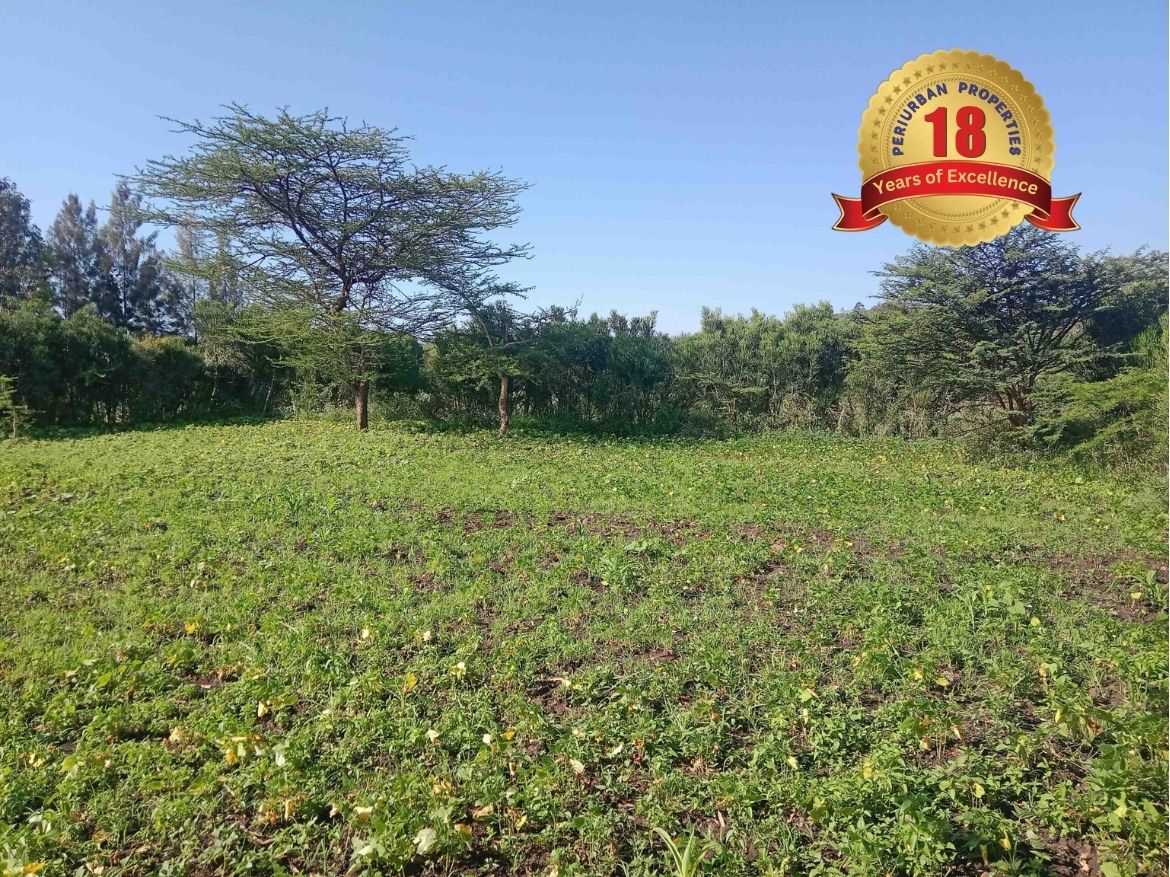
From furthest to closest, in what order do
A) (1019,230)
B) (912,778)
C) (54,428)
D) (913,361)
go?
(54,428)
(913,361)
(1019,230)
(912,778)

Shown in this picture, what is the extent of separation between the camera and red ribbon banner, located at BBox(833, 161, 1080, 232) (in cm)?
340

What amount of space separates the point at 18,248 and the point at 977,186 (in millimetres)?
31628

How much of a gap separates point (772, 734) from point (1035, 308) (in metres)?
8.74

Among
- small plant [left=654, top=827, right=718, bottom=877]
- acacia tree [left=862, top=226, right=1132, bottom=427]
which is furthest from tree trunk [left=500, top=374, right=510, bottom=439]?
small plant [left=654, top=827, right=718, bottom=877]

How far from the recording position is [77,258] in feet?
86.2

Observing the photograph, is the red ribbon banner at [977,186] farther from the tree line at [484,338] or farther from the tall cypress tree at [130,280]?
the tall cypress tree at [130,280]

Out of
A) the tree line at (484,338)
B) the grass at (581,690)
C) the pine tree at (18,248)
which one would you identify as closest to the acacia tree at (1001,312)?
the tree line at (484,338)

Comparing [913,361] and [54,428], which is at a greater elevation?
[913,361]

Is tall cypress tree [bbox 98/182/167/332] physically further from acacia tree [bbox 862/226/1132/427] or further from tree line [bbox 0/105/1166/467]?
acacia tree [bbox 862/226/1132/427]

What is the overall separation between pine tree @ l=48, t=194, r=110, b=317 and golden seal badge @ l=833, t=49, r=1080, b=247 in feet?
102

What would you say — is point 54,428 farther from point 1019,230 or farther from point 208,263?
point 1019,230

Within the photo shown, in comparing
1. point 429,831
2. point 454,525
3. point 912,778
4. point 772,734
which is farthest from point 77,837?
point 454,525

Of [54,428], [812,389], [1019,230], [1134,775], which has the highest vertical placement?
[1019,230]

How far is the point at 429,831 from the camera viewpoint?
1.99 meters
